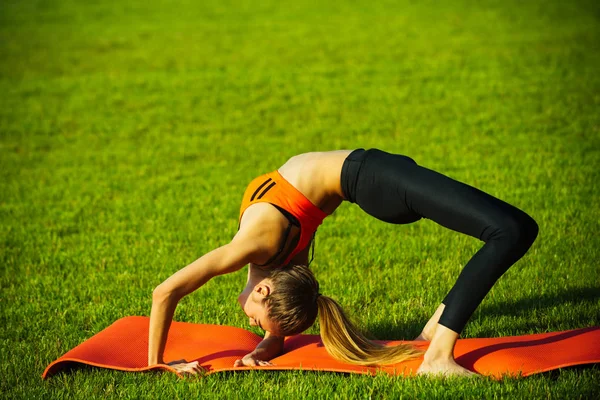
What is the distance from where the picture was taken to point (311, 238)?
5.43m

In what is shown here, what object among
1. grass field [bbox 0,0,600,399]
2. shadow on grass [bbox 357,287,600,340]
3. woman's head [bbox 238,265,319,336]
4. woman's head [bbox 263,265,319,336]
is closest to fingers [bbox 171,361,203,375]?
grass field [bbox 0,0,600,399]

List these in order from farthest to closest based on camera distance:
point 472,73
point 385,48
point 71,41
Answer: point 71,41
point 385,48
point 472,73

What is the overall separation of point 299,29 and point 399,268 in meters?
14.6

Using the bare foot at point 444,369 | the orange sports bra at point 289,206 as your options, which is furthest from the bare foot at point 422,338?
the orange sports bra at point 289,206

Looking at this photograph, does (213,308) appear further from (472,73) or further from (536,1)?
(536,1)

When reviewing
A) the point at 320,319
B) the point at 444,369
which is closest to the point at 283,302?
the point at 320,319

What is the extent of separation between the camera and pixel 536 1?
69.9 ft

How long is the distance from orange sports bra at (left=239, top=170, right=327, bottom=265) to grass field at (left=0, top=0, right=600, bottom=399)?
2.83 ft

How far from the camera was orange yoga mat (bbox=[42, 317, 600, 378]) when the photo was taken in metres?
4.95

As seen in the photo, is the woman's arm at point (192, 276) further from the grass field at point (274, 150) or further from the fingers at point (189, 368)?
the grass field at point (274, 150)

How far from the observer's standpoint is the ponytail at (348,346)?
5.02 meters

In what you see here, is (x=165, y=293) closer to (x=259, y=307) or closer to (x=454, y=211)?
(x=259, y=307)

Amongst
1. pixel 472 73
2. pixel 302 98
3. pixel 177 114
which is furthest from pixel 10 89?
pixel 472 73

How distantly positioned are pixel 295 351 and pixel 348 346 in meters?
0.52
